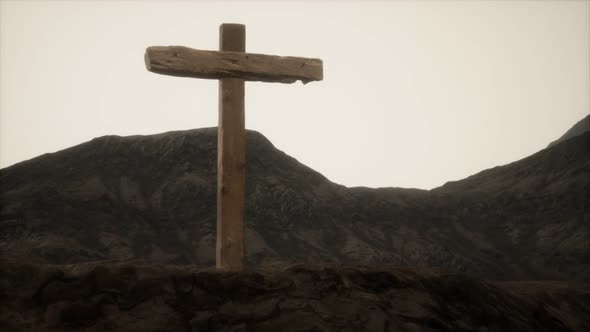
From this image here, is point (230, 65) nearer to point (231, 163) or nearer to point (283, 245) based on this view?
point (231, 163)

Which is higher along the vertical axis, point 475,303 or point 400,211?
point 400,211

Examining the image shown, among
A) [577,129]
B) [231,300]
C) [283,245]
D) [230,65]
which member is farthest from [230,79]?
[577,129]

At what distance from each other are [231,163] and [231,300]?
177cm

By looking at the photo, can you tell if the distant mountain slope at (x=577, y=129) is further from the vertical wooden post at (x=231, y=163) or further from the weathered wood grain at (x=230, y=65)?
the vertical wooden post at (x=231, y=163)

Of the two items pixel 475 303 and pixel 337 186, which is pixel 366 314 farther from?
pixel 337 186

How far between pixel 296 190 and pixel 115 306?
13.1m

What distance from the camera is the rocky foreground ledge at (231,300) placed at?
6.80 m

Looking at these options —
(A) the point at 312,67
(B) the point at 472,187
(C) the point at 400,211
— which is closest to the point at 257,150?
(C) the point at 400,211

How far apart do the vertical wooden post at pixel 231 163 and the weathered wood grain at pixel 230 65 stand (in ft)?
0.45

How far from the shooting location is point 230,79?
8.37 m

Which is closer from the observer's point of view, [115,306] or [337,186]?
[115,306]

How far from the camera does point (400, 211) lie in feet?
68.4

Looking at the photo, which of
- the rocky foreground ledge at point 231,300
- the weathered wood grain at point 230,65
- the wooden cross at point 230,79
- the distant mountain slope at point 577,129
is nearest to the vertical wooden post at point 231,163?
the wooden cross at point 230,79

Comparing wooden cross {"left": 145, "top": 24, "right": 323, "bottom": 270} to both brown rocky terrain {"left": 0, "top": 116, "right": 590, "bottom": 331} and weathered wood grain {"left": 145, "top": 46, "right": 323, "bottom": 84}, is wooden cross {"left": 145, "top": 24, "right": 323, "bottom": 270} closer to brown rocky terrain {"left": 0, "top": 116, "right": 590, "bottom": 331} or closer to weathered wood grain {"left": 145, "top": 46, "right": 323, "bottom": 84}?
weathered wood grain {"left": 145, "top": 46, "right": 323, "bottom": 84}
